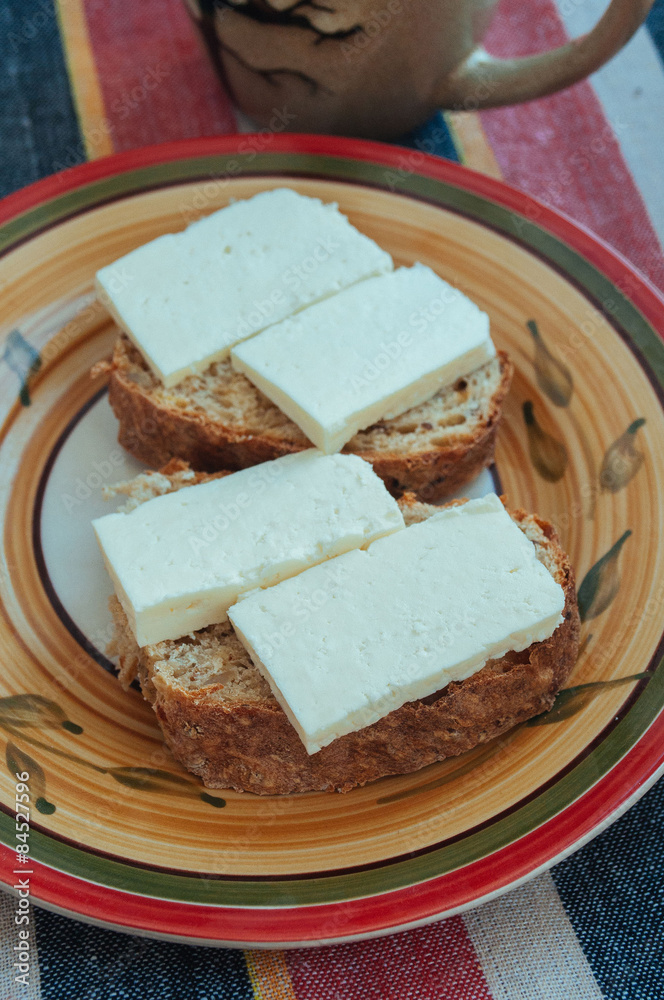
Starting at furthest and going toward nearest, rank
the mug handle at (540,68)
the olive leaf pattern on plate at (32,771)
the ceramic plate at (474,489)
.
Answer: the mug handle at (540,68), the olive leaf pattern on plate at (32,771), the ceramic plate at (474,489)

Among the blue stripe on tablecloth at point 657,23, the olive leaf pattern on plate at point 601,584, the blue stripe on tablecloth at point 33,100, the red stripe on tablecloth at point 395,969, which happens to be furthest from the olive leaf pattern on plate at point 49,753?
the blue stripe on tablecloth at point 657,23

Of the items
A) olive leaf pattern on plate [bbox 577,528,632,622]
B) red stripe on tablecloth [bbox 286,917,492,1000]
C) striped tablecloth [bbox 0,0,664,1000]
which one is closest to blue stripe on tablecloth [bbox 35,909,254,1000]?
striped tablecloth [bbox 0,0,664,1000]

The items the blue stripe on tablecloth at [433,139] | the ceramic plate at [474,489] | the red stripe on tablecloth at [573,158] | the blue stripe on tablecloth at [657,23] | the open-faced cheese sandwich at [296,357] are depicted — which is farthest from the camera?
the blue stripe on tablecloth at [657,23]

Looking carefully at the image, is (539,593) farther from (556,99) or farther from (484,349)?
(556,99)

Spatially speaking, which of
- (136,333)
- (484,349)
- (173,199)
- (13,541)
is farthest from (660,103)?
(13,541)

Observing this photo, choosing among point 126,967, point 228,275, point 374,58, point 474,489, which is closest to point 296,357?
point 228,275

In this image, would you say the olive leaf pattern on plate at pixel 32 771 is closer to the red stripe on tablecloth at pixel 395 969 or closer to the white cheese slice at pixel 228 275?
the red stripe on tablecloth at pixel 395 969
